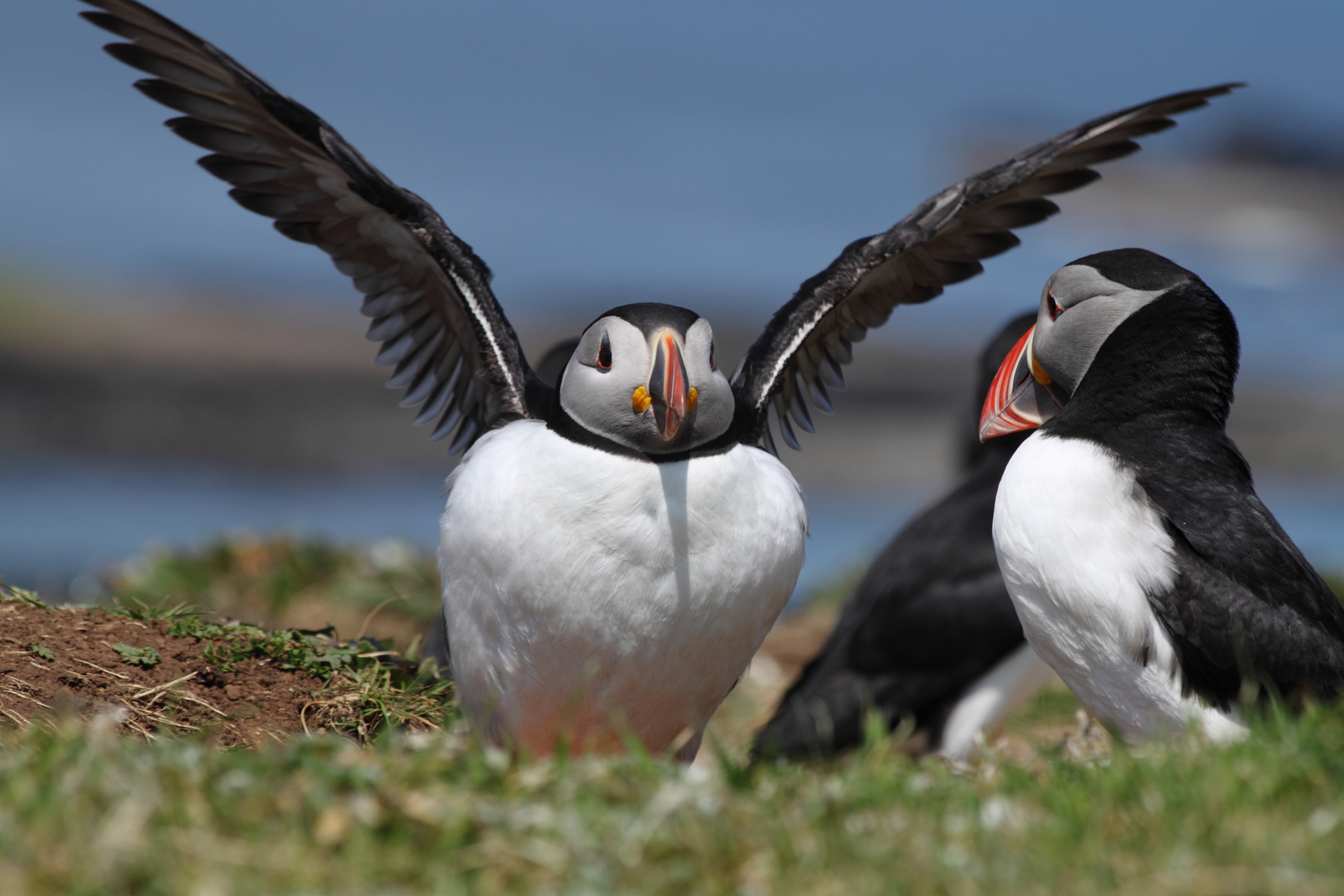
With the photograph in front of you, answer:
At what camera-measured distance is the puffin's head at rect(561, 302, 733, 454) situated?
4.75m

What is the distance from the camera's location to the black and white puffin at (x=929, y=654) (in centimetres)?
720

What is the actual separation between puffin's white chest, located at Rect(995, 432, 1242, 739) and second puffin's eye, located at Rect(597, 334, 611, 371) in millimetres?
1558

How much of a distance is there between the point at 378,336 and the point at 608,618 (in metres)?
1.94

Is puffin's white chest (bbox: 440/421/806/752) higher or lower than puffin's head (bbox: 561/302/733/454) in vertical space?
lower

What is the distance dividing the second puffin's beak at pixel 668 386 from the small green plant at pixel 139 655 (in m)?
2.12

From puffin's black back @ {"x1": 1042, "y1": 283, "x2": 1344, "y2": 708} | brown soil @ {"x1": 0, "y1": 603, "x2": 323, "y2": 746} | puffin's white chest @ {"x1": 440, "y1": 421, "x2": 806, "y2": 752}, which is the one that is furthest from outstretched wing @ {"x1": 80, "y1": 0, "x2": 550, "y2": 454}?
puffin's black back @ {"x1": 1042, "y1": 283, "x2": 1344, "y2": 708}

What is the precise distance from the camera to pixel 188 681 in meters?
4.86

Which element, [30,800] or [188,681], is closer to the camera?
[30,800]

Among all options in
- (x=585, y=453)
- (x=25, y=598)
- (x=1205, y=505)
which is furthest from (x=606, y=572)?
(x=25, y=598)

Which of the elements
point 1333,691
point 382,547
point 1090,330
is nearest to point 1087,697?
point 1333,691

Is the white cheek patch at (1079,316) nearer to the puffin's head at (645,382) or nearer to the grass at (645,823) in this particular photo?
the puffin's head at (645,382)

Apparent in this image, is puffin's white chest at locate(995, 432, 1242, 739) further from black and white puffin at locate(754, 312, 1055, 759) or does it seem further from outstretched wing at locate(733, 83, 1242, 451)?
black and white puffin at locate(754, 312, 1055, 759)

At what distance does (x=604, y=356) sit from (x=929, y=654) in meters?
3.31

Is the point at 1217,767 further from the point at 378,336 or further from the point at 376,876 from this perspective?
the point at 378,336
